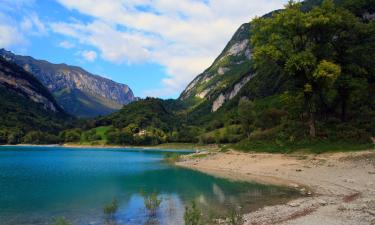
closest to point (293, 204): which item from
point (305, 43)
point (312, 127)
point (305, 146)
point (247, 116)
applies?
point (305, 146)

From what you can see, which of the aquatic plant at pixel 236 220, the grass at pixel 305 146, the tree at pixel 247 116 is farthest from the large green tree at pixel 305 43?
the tree at pixel 247 116

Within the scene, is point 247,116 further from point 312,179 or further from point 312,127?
A: point 312,179

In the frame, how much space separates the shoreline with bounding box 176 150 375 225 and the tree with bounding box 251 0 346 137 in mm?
10070

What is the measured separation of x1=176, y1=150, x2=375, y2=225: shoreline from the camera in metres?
23.0

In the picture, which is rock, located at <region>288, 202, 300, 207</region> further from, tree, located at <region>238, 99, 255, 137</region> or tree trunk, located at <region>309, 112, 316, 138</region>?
tree, located at <region>238, 99, 255, 137</region>

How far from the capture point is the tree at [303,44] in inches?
2206

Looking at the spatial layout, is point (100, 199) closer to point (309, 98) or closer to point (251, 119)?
point (309, 98)

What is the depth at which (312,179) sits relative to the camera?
42.2 m

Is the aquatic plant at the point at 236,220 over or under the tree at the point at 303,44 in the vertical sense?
under

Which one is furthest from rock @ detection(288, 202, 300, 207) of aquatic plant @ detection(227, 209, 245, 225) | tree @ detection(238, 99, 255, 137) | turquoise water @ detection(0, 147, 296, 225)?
tree @ detection(238, 99, 255, 137)

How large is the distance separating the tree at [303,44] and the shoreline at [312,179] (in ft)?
33.0

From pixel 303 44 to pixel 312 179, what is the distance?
2497 centimetres

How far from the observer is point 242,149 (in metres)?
70.4

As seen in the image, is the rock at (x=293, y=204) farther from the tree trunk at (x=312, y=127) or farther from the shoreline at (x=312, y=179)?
the tree trunk at (x=312, y=127)
